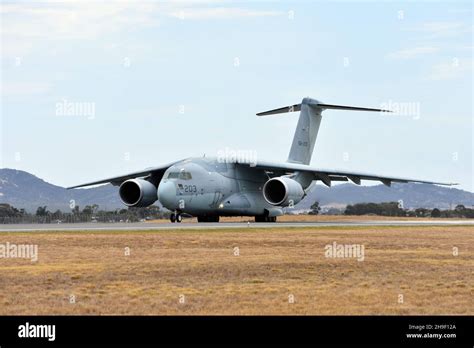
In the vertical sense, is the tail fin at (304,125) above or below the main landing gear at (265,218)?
above

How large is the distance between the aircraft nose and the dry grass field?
15.7 metres

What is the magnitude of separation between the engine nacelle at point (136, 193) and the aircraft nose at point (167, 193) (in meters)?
3.91

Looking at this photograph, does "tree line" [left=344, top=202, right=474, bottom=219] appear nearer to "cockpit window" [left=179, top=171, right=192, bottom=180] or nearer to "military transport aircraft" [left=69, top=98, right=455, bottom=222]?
"military transport aircraft" [left=69, top=98, right=455, bottom=222]

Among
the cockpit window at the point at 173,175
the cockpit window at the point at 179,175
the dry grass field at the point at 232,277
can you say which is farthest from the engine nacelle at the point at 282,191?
the dry grass field at the point at 232,277

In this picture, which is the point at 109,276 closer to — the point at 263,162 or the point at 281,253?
the point at 281,253

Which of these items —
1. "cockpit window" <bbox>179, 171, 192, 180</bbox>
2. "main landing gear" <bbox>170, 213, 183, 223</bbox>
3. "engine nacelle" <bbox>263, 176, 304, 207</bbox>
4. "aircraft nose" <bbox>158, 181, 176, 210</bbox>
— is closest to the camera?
"aircraft nose" <bbox>158, 181, 176, 210</bbox>

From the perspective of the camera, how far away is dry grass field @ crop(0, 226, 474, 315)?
1872 centimetres

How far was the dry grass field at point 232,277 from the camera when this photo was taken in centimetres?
1872

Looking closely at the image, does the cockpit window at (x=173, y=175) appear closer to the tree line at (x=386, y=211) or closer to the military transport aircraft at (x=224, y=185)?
the military transport aircraft at (x=224, y=185)
